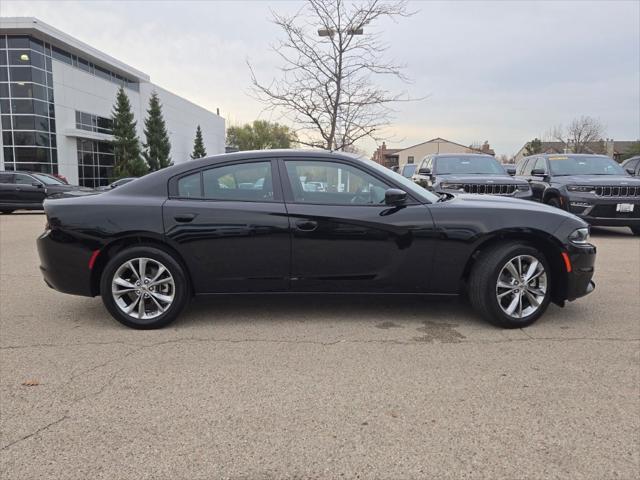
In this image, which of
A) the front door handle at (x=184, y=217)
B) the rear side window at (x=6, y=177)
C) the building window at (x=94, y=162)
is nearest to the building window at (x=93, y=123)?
the building window at (x=94, y=162)

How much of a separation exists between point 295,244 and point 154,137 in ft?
164

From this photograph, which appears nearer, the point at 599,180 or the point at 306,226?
the point at 306,226

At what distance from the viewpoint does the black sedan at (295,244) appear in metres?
4.14

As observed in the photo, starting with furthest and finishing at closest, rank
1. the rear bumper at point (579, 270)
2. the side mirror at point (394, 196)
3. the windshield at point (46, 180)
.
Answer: the windshield at point (46, 180)
the rear bumper at point (579, 270)
the side mirror at point (394, 196)

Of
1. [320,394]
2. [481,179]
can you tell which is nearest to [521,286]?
[320,394]

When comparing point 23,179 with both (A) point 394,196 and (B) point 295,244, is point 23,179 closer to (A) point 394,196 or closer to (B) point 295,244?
(B) point 295,244

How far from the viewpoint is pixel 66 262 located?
4188 mm

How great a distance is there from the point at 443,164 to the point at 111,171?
3997 cm

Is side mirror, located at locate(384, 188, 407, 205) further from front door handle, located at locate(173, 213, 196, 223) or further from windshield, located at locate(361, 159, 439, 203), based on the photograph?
front door handle, located at locate(173, 213, 196, 223)

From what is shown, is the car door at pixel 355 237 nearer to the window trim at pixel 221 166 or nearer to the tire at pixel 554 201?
the window trim at pixel 221 166

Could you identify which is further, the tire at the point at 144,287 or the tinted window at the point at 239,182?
the tinted window at the point at 239,182

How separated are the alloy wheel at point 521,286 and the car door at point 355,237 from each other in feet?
2.21

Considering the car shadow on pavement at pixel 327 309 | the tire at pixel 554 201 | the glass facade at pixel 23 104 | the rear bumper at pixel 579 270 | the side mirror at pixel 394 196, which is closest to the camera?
the side mirror at pixel 394 196

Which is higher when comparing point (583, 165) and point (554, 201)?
point (583, 165)
